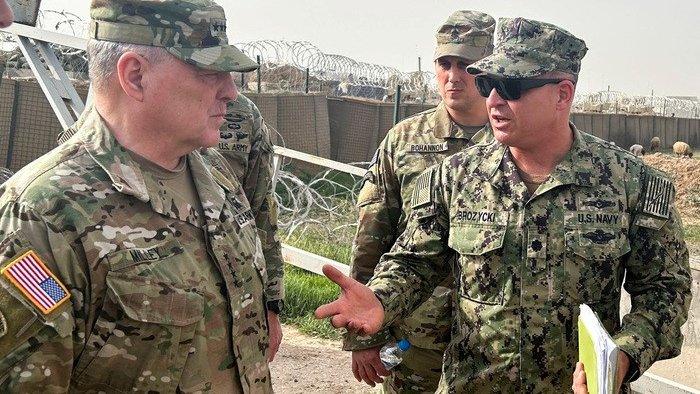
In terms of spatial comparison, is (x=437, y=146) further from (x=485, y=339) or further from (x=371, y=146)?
(x=371, y=146)

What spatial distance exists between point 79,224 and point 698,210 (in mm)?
15132

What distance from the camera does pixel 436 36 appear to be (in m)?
3.77

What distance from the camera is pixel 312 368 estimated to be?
18.7ft

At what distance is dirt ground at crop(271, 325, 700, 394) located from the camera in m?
5.42

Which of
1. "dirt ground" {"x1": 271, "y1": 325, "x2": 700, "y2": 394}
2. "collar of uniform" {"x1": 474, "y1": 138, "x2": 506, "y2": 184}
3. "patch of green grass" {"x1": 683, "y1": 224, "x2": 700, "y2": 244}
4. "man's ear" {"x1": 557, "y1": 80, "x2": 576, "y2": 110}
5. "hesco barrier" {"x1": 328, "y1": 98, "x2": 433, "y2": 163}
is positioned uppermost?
"man's ear" {"x1": 557, "y1": 80, "x2": 576, "y2": 110}

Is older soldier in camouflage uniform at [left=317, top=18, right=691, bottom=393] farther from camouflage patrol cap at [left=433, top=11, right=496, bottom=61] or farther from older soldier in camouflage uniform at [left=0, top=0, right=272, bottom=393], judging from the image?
→ camouflage patrol cap at [left=433, top=11, right=496, bottom=61]

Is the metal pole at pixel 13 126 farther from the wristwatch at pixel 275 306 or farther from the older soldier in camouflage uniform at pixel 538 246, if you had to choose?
the older soldier in camouflage uniform at pixel 538 246

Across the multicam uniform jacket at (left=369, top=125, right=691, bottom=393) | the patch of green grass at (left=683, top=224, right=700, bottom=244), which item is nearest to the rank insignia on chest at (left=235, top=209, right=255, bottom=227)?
→ the multicam uniform jacket at (left=369, top=125, right=691, bottom=393)

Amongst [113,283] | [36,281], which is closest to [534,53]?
[113,283]

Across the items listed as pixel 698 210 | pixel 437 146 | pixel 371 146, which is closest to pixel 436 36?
pixel 437 146

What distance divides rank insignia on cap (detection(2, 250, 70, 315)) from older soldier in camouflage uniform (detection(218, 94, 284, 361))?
1.81 m

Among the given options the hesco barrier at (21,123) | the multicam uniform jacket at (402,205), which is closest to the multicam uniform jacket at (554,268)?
the multicam uniform jacket at (402,205)

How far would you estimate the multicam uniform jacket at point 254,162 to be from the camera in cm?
368

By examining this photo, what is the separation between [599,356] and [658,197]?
882 mm
